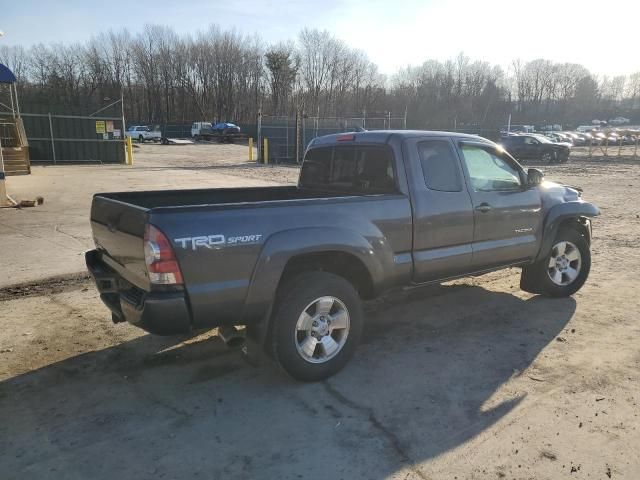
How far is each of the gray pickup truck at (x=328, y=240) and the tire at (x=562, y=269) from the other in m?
0.02

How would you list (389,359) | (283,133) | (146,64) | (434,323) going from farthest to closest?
(146,64)
(283,133)
(434,323)
(389,359)

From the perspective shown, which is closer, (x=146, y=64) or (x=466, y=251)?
(x=466, y=251)

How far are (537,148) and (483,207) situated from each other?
2705 centimetres

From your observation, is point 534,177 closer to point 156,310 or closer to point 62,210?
point 156,310

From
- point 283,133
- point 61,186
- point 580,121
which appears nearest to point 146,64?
point 283,133

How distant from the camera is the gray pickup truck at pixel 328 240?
315 centimetres

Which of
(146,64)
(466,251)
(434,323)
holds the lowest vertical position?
(434,323)

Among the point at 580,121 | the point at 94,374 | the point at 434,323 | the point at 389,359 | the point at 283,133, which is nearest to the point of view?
the point at 94,374

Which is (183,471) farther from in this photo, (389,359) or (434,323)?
(434,323)

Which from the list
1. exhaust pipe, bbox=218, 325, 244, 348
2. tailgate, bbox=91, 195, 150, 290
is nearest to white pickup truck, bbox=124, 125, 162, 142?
tailgate, bbox=91, 195, 150, 290

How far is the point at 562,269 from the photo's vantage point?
5.65 metres

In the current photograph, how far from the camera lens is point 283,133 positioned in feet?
91.1

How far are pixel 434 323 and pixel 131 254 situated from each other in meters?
3.01

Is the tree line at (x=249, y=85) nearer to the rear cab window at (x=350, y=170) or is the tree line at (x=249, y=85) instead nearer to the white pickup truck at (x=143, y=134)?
the white pickup truck at (x=143, y=134)
